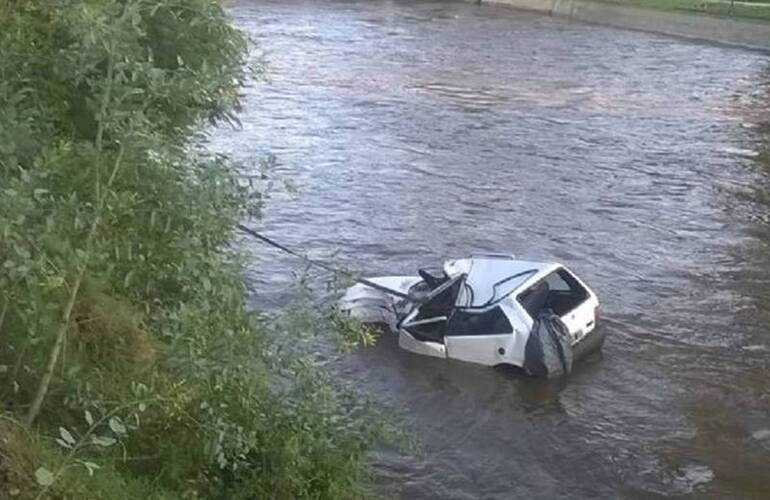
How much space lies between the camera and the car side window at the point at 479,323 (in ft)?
65.7

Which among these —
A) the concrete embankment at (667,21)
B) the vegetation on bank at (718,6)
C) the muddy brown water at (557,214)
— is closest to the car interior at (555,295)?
the muddy brown water at (557,214)

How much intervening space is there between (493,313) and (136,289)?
1206 cm

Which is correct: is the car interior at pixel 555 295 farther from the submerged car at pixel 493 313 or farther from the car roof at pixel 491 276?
the car roof at pixel 491 276

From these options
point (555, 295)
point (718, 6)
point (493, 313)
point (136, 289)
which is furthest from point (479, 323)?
point (718, 6)

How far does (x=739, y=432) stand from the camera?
1834cm

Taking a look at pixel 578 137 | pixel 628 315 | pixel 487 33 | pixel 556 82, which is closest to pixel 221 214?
pixel 628 315

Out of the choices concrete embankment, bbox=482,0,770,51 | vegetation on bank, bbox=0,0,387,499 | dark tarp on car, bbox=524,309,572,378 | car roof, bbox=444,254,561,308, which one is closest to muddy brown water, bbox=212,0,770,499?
dark tarp on car, bbox=524,309,572,378

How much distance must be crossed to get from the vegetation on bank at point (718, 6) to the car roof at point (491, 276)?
3339 cm

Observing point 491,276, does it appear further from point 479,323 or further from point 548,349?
point 548,349

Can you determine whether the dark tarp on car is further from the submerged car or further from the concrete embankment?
the concrete embankment

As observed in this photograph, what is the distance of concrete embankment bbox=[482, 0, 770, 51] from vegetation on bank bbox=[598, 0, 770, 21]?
0.58 m

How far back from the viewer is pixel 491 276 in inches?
830

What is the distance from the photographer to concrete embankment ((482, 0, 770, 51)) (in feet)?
164

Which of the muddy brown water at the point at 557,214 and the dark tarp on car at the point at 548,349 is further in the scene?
the dark tarp on car at the point at 548,349
